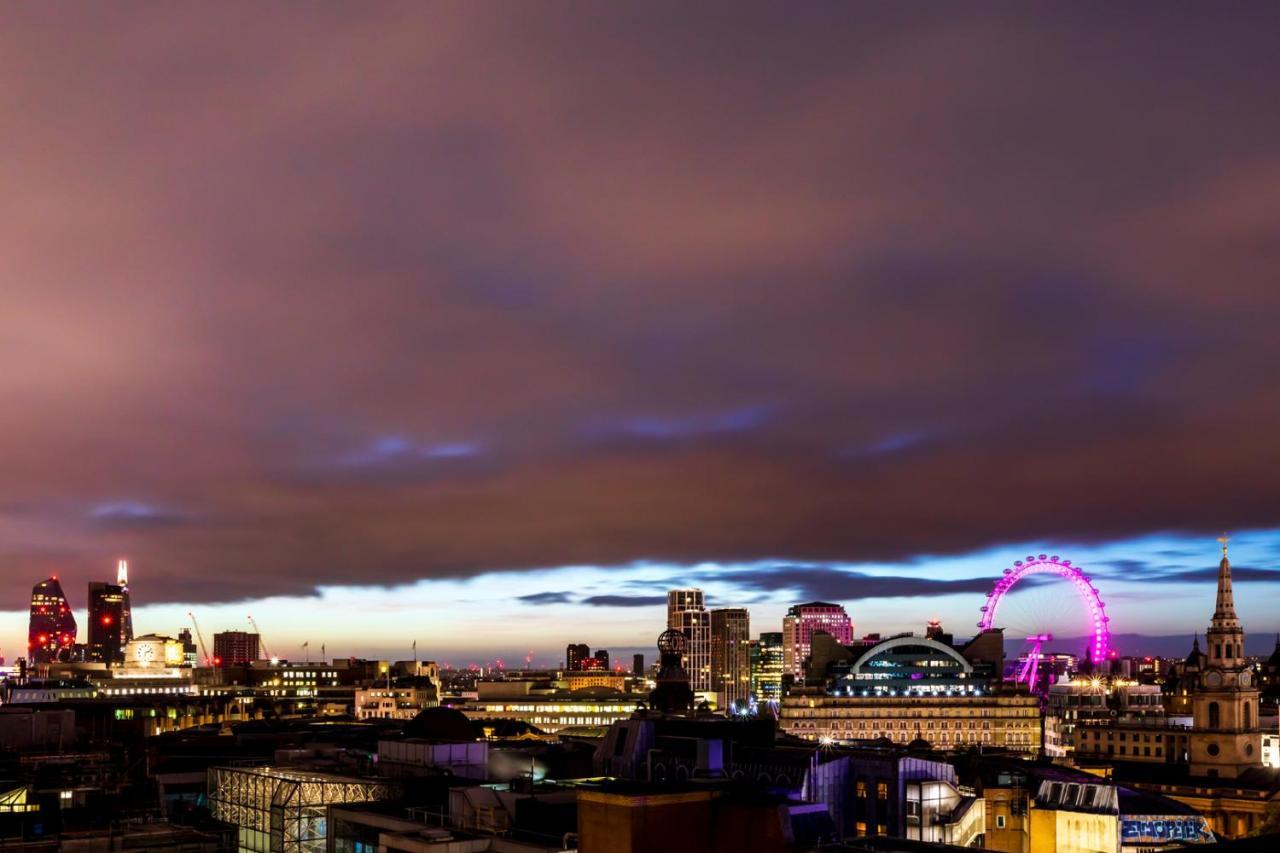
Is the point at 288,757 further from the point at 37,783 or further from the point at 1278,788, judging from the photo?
the point at 1278,788

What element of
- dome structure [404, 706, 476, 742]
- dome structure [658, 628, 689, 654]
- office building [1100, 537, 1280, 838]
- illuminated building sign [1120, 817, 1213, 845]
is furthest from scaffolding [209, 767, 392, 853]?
office building [1100, 537, 1280, 838]

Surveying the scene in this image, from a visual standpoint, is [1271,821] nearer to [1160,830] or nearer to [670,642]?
[1160,830]

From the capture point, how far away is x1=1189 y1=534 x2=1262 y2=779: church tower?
170000mm

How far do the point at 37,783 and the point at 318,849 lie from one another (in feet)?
142

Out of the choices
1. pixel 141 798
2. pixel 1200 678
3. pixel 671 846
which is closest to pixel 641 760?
pixel 671 846

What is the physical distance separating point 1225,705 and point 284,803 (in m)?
146

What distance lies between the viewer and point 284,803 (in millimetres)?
70750

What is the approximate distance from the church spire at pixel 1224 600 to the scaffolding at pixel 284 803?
5673 inches

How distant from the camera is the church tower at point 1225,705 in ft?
558

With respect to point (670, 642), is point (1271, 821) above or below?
below

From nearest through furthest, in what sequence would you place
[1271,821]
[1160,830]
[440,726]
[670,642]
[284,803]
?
[284,803], [1160,830], [1271,821], [440,726], [670,642]

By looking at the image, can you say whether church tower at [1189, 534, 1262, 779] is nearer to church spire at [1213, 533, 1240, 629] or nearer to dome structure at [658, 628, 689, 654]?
church spire at [1213, 533, 1240, 629]

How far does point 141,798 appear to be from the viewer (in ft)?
358

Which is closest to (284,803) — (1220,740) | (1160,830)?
(1160,830)
